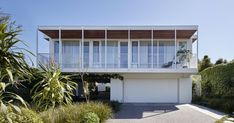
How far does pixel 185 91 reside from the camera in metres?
22.2

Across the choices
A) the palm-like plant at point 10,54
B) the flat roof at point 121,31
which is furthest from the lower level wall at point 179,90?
the palm-like plant at point 10,54

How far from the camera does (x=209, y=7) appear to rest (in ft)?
48.1

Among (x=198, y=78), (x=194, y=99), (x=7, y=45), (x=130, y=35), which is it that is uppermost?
(x=130, y=35)

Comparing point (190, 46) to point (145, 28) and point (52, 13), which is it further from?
point (52, 13)

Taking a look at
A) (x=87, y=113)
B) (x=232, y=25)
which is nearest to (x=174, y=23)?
(x=232, y=25)

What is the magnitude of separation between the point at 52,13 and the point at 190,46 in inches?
443

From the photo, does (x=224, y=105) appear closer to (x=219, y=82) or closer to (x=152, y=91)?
(x=219, y=82)

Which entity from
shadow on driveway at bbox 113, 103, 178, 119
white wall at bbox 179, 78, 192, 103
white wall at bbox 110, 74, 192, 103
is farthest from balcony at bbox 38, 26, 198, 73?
shadow on driveway at bbox 113, 103, 178, 119

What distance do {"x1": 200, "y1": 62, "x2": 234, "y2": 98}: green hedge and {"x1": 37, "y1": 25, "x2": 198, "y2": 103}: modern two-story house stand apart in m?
1.80

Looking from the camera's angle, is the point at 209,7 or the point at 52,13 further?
the point at 52,13

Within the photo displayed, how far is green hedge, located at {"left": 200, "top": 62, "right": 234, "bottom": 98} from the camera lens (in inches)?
732

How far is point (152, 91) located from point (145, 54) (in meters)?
3.18

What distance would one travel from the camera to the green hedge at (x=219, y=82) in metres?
18.6

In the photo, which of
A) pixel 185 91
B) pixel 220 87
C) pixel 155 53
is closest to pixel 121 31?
pixel 155 53
